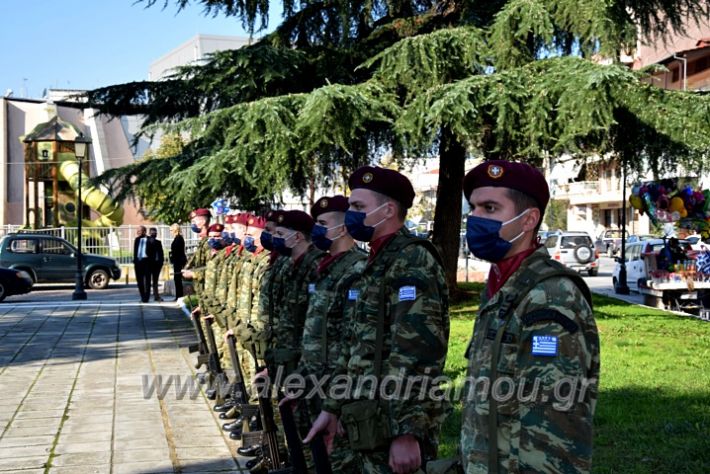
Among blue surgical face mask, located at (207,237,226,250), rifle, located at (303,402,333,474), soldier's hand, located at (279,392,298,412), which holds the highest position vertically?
blue surgical face mask, located at (207,237,226,250)

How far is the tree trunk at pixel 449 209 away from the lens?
16.9 m

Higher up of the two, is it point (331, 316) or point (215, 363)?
point (331, 316)

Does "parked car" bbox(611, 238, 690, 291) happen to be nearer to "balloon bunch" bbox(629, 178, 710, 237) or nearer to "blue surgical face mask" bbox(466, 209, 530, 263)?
"balloon bunch" bbox(629, 178, 710, 237)

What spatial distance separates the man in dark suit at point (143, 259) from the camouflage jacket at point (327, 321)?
1714cm

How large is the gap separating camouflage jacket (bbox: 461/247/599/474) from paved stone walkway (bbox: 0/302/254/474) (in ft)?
13.7

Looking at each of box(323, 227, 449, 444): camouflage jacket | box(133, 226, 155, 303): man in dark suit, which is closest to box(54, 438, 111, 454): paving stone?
box(323, 227, 449, 444): camouflage jacket

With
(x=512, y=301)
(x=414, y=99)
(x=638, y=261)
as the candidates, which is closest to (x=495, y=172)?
(x=512, y=301)

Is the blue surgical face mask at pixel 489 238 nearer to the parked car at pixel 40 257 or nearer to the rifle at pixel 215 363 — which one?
the rifle at pixel 215 363

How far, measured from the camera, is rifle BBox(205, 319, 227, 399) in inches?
328

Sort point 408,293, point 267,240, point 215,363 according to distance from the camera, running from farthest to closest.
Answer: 1. point 215,363
2. point 267,240
3. point 408,293

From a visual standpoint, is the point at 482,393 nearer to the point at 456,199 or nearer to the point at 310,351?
the point at 310,351

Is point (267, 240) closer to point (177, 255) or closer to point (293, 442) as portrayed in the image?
point (293, 442)

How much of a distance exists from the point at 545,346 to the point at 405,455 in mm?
1209

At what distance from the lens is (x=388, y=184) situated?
411cm
